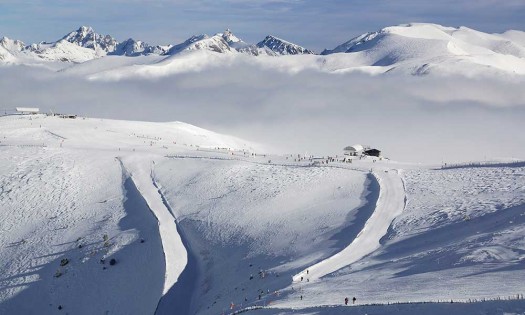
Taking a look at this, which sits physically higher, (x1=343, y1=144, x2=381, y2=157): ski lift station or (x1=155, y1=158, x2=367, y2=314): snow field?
(x1=343, y1=144, x2=381, y2=157): ski lift station

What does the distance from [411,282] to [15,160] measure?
6391 cm

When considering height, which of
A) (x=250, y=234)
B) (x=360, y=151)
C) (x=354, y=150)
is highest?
(x=354, y=150)

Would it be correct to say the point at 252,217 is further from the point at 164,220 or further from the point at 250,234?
the point at 164,220

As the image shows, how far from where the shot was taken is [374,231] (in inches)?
2045

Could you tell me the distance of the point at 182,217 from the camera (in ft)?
204

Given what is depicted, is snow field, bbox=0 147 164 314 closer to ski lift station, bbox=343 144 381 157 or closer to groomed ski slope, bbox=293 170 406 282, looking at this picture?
groomed ski slope, bbox=293 170 406 282

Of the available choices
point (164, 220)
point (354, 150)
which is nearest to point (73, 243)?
point (164, 220)

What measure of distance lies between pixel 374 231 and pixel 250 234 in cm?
1132

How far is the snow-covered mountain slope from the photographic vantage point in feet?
128

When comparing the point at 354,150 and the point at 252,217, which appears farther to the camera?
the point at 354,150

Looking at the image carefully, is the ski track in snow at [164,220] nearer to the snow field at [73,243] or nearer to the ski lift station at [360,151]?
the snow field at [73,243]

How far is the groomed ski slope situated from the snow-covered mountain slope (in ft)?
0.66

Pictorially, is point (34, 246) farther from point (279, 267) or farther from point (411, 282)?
point (411, 282)

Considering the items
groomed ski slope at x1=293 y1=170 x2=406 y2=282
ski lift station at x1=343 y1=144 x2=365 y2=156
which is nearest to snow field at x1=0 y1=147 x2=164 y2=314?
groomed ski slope at x1=293 y1=170 x2=406 y2=282
